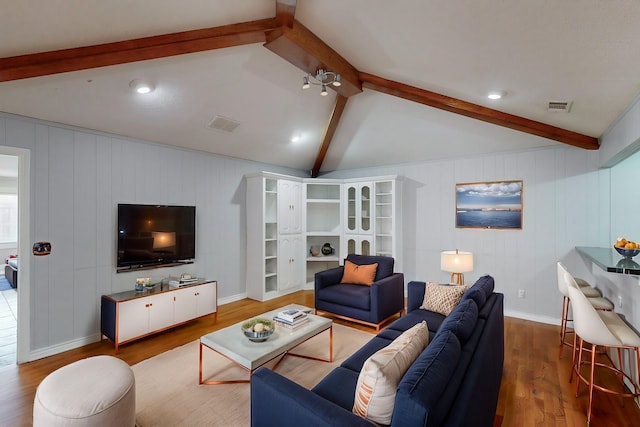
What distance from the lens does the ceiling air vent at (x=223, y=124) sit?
3.86m

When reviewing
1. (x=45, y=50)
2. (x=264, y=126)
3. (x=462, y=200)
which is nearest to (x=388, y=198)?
(x=462, y=200)

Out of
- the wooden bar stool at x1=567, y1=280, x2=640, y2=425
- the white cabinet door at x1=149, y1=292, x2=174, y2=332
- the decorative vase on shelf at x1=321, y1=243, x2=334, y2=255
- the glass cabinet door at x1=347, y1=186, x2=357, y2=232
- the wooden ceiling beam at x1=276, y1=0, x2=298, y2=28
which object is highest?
the wooden ceiling beam at x1=276, y1=0, x2=298, y2=28

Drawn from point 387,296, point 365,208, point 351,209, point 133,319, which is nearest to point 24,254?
point 133,319

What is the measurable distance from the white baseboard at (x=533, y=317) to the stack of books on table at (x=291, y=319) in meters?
3.22

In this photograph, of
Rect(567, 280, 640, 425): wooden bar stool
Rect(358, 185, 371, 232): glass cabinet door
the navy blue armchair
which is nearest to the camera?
Rect(567, 280, 640, 425): wooden bar stool

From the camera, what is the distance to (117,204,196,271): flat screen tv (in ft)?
12.0

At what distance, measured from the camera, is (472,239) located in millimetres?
4707

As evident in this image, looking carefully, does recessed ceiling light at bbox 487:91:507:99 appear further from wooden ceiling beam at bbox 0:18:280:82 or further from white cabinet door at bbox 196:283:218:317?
white cabinet door at bbox 196:283:218:317

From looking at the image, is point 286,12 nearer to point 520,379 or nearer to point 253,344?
→ point 253,344

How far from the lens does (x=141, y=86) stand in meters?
2.94

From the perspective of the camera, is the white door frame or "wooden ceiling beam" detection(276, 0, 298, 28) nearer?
"wooden ceiling beam" detection(276, 0, 298, 28)

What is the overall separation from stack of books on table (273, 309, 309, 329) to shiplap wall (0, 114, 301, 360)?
6.91 feet

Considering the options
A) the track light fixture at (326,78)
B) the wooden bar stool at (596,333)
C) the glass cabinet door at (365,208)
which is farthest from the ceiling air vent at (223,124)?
the wooden bar stool at (596,333)

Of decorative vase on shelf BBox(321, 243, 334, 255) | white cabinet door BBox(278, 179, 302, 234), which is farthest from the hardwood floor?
decorative vase on shelf BBox(321, 243, 334, 255)
